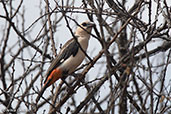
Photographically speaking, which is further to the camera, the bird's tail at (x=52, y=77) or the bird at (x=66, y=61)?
the bird at (x=66, y=61)

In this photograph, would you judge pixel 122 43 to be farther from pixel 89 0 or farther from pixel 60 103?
pixel 60 103

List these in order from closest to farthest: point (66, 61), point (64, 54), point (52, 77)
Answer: point (52, 77), point (66, 61), point (64, 54)

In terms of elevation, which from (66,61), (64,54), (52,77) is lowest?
(52,77)

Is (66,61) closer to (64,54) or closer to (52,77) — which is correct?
(64,54)

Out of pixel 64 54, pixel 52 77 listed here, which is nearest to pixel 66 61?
pixel 64 54

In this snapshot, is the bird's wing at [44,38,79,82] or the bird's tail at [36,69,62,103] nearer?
the bird's tail at [36,69,62,103]

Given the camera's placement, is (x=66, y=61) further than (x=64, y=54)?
No

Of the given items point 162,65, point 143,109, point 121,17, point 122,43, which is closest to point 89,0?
point 121,17

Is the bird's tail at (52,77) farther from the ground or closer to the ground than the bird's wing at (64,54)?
closer to the ground

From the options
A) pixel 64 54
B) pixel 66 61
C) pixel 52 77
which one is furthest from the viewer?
pixel 64 54

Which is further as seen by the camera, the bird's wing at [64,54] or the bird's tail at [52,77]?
the bird's wing at [64,54]

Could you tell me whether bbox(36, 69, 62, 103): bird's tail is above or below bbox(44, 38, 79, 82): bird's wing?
below

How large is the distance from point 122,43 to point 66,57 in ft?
4.73

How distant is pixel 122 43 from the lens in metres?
7.22
